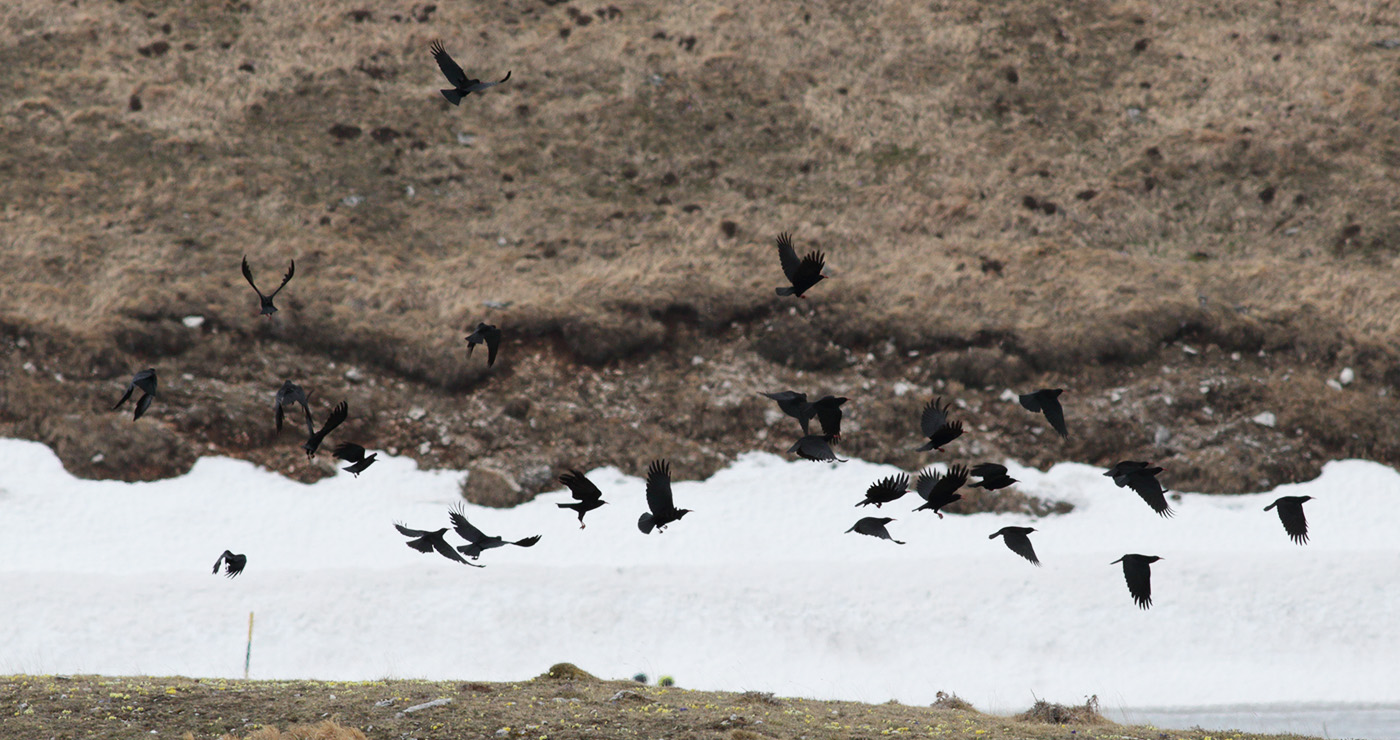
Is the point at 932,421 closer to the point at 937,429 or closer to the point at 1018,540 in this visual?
the point at 937,429

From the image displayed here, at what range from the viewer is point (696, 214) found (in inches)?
1384

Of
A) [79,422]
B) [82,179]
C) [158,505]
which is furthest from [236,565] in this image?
[82,179]

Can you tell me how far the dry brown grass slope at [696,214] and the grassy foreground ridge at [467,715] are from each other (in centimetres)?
1398

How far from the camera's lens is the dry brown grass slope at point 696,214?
97.3 feet

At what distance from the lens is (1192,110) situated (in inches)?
1506

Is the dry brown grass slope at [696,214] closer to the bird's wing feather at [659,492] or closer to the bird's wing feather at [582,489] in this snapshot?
the bird's wing feather at [582,489]

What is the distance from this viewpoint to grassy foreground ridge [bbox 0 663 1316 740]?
12281mm

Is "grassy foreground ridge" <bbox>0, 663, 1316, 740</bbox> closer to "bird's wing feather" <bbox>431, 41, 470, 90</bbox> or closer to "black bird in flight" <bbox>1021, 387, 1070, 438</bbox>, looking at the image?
"black bird in flight" <bbox>1021, 387, 1070, 438</bbox>

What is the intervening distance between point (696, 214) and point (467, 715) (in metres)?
24.2

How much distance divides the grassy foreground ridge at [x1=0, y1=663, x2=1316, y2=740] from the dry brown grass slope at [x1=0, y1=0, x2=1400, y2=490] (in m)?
14.0

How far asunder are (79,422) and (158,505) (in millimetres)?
3432

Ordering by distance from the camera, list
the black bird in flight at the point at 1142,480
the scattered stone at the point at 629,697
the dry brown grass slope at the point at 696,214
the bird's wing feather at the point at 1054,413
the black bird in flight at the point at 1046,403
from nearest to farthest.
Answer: the black bird in flight at the point at 1142,480
the black bird in flight at the point at 1046,403
the bird's wing feather at the point at 1054,413
the scattered stone at the point at 629,697
the dry brown grass slope at the point at 696,214

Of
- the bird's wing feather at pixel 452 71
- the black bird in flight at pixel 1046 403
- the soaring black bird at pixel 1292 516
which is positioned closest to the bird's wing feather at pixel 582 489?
the black bird in flight at pixel 1046 403

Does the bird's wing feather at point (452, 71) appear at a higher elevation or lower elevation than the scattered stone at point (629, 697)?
higher
